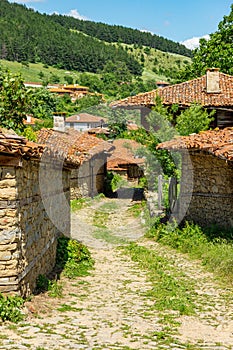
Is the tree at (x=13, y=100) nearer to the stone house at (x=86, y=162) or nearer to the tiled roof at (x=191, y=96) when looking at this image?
the tiled roof at (x=191, y=96)

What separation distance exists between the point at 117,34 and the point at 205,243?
159391 millimetres

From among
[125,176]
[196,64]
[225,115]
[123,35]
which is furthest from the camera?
[123,35]

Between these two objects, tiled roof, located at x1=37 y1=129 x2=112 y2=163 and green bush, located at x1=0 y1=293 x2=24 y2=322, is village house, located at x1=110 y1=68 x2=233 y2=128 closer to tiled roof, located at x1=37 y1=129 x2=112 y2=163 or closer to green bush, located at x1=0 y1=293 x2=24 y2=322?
tiled roof, located at x1=37 y1=129 x2=112 y2=163

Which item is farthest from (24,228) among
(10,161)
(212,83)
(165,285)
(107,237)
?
(212,83)

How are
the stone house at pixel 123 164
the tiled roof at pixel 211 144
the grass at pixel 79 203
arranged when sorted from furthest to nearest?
1. the stone house at pixel 123 164
2. the grass at pixel 79 203
3. the tiled roof at pixel 211 144

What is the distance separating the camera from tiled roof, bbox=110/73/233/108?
19359 mm

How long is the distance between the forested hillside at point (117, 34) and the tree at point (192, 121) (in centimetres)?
15189

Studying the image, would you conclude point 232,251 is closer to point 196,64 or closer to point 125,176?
point 196,64

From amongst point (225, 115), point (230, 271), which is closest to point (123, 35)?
point (225, 115)

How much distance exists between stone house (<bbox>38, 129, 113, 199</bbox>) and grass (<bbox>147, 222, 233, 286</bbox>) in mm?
8775

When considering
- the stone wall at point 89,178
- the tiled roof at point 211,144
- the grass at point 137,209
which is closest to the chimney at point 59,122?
the stone wall at point 89,178

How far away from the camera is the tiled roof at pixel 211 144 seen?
35.0ft

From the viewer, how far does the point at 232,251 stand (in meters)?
10.3

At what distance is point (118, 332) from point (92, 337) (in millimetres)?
433
